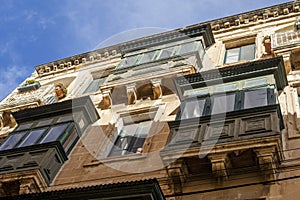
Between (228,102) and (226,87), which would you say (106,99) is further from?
(228,102)

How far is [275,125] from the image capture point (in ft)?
42.5

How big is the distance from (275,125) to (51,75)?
18364 millimetres

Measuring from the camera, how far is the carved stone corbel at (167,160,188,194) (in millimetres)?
12930

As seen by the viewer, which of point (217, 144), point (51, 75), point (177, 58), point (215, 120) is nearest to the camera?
point (217, 144)

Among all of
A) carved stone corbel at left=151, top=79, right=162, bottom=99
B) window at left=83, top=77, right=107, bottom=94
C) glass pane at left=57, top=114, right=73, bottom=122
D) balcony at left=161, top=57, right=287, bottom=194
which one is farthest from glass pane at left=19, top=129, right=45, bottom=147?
window at left=83, top=77, right=107, bottom=94

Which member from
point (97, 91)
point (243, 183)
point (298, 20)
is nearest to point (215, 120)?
point (243, 183)

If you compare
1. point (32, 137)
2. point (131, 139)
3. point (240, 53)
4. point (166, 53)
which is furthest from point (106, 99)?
point (240, 53)

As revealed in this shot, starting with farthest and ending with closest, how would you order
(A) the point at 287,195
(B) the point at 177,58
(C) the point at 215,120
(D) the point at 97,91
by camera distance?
(D) the point at 97,91
(B) the point at 177,58
(C) the point at 215,120
(A) the point at 287,195

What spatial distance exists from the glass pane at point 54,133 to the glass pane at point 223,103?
201 inches

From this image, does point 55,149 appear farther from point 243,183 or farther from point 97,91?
point 97,91

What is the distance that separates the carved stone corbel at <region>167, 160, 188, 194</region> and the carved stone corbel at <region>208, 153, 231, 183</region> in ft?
2.55

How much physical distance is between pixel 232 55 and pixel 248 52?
74 centimetres

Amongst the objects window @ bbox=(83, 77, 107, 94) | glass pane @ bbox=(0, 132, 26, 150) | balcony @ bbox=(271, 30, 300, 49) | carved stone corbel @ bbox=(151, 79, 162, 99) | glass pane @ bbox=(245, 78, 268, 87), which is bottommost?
glass pane @ bbox=(0, 132, 26, 150)

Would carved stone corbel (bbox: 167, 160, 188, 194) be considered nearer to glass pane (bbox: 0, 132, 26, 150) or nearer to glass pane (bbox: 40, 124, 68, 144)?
glass pane (bbox: 40, 124, 68, 144)
